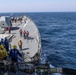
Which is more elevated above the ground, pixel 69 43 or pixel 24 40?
pixel 24 40

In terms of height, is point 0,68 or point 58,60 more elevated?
point 0,68

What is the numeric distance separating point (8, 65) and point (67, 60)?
22261 millimetres

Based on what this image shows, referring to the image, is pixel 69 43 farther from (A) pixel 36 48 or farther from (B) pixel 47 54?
(A) pixel 36 48

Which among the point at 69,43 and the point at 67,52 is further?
the point at 69,43

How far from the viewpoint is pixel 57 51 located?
46719 millimetres

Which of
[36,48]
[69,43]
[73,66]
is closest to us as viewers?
[36,48]

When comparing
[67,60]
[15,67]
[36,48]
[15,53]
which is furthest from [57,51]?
[15,67]

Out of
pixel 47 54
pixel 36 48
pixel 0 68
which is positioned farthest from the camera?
pixel 47 54

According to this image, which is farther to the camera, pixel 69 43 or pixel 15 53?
pixel 69 43

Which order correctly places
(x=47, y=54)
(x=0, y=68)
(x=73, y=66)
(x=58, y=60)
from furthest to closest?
(x=47, y=54)
(x=58, y=60)
(x=73, y=66)
(x=0, y=68)

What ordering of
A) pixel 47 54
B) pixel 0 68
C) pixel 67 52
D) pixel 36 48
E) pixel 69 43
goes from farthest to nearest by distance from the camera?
pixel 69 43 → pixel 67 52 → pixel 47 54 → pixel 36 48 → pixel 0 68

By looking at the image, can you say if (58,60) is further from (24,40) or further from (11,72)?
(11,72)

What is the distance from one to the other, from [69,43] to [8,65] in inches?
1486

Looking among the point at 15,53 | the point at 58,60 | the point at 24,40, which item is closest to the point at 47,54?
the point at 58,60
